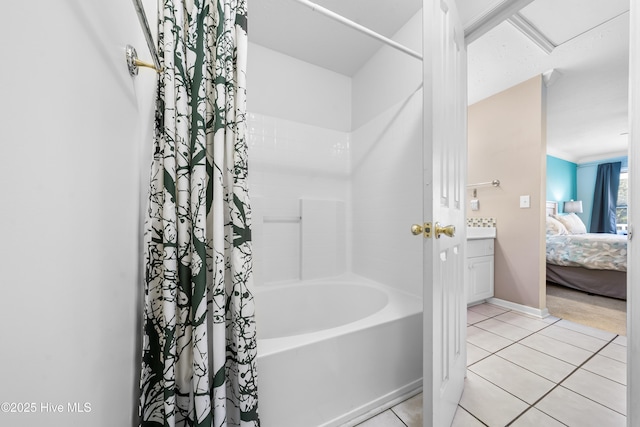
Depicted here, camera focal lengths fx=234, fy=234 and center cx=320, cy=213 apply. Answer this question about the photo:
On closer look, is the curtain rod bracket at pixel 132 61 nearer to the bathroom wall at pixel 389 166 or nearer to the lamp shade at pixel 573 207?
the bathroom wall at pixel 389 166

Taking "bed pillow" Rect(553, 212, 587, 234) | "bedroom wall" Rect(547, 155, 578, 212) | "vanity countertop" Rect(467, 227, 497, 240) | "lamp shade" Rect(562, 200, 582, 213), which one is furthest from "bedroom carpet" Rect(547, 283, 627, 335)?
"lamp shade" Rect(562, 200, 582, 213)

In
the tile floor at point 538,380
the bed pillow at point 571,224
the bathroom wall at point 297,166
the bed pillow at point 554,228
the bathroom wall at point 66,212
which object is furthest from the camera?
the bed pillow at point 571,224

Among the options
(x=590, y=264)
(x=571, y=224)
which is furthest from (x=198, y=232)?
(x=571, y=224)

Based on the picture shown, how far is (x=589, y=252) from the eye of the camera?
9.14 feet

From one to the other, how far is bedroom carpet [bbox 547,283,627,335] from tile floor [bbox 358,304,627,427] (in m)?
0.20

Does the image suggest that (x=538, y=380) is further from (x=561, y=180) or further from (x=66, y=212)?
(x=561, y=180)

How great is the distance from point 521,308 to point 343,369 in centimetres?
221

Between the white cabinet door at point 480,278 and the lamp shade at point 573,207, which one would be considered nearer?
the white cabinet door at point 480,278

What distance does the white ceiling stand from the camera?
1.54 metres

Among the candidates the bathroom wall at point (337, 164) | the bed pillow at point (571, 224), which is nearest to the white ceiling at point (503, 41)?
the bathroom wall at point (337, 164)

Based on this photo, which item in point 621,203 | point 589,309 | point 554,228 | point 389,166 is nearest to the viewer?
point 389,166

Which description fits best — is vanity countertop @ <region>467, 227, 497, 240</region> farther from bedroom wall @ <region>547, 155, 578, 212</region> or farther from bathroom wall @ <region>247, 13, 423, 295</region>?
bedroom wall @ <region>547, 155, 578, 212</region>

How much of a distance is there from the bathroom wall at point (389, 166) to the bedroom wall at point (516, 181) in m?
1.56

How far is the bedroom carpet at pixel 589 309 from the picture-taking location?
1.99 meters
